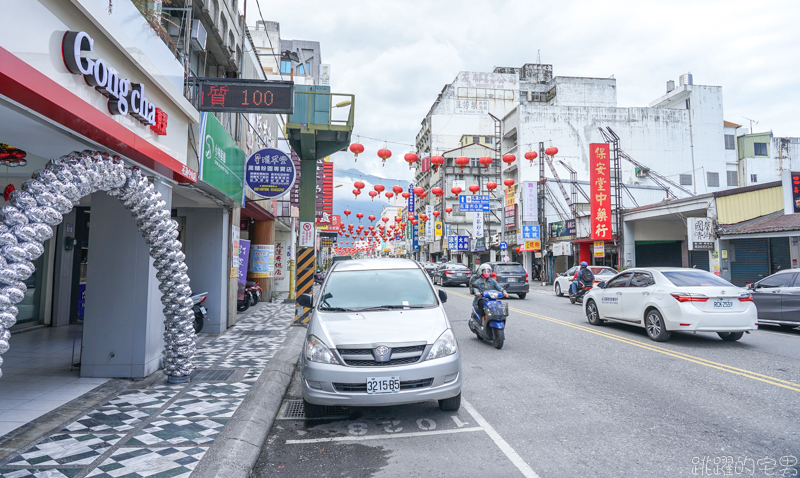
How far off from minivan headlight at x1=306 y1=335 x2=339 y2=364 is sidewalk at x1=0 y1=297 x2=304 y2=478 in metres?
0.92

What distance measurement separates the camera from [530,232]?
33.2 metres

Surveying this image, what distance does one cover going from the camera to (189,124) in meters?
8.10

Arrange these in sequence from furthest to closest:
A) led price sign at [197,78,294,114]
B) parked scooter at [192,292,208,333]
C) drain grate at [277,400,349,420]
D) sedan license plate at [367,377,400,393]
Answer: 1. parked scooter at [192,292,208,333]
2. led price sign at [197,78,294,114]
3. drain grate at [277,400,349,420]
4. sedan license plate at [367,377,400,393]

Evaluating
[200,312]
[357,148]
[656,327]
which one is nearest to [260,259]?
[357,148]

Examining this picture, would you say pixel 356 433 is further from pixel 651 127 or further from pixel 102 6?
pixel 651 127

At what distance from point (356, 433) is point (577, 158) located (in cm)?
4216

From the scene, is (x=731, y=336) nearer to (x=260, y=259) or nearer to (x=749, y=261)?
(x=260, y=259)

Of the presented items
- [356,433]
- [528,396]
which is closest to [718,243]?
[528,396]

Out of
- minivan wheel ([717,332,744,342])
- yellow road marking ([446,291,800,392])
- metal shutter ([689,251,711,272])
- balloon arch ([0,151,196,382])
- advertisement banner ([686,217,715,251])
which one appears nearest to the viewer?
balloon arch ([0,151,196,382])

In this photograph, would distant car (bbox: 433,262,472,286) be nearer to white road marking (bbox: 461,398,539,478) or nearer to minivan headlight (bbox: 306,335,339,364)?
white road marking (bbox: 461,398,539,478)

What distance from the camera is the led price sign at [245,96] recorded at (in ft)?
25.2

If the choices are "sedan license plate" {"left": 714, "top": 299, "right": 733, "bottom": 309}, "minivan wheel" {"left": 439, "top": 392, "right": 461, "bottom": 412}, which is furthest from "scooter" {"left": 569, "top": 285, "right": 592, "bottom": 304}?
"minivan wheel" {"left": 439, "top": 392, "right": 461, "bottom": 412}

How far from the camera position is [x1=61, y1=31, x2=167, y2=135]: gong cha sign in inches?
177

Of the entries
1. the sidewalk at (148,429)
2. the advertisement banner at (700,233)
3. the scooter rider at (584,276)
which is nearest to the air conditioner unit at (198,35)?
the sidewalk at (148,429)
